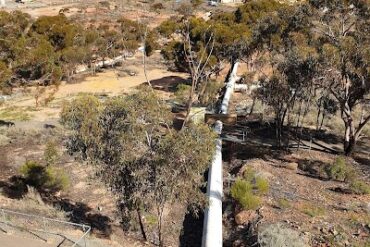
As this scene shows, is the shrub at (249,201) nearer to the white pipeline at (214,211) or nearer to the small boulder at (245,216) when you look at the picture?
the small boulder at (245,216)

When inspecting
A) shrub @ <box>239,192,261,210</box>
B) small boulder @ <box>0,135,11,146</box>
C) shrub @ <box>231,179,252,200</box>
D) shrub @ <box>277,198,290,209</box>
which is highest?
shrub @ <box>231,179,252,200</box>

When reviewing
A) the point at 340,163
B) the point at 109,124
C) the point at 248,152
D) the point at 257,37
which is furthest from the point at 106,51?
the point at 109,124

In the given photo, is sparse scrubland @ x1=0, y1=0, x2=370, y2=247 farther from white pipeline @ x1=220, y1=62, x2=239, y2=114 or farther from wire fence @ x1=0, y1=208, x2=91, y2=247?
wire fence @ x1=0, y1=208, x2=91, y2=247

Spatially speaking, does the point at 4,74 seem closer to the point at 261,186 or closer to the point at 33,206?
the point at 33,206

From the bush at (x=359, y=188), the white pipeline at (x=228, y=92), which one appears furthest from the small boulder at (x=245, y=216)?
the white pipeline at (x=228, y=92)

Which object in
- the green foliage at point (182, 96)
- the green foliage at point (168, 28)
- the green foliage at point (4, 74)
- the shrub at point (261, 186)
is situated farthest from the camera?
the green foliage at point (168, 28)

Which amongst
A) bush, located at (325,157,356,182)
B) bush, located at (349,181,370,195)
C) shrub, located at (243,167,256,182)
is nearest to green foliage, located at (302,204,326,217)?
bush, located at (349,181,370,195)
